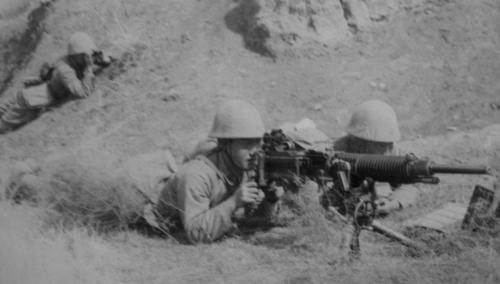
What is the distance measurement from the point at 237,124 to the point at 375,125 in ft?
5.14

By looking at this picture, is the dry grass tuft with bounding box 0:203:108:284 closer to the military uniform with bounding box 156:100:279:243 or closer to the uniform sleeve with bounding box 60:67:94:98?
the military uniform with bounding box 156:100:279:243

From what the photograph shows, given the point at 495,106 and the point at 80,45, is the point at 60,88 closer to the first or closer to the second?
the point at 80,45

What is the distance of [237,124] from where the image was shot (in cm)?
548

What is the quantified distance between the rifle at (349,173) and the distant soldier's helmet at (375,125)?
129 cm

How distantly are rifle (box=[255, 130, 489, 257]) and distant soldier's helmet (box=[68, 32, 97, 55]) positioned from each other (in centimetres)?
617

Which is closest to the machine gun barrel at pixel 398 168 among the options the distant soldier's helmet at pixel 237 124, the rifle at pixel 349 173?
the rifle at pixel 349 173

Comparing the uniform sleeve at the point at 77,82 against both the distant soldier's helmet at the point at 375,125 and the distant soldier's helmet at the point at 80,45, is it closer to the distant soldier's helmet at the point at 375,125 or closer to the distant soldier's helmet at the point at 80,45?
the distant soldier's helmet at the point at 80,45

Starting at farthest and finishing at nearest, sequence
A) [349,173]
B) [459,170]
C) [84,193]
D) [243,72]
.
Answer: [243,72] → [84,193] → [349,173] → [459,170]

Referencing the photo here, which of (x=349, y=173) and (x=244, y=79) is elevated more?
(x=349, y=173)

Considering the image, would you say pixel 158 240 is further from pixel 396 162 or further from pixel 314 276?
pixel 396 162

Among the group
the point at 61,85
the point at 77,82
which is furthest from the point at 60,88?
the point at 77,82

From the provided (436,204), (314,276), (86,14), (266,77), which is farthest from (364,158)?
(86,14)

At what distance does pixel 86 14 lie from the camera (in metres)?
12.1

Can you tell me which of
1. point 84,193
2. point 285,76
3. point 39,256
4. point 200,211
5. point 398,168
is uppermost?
point 398,168
